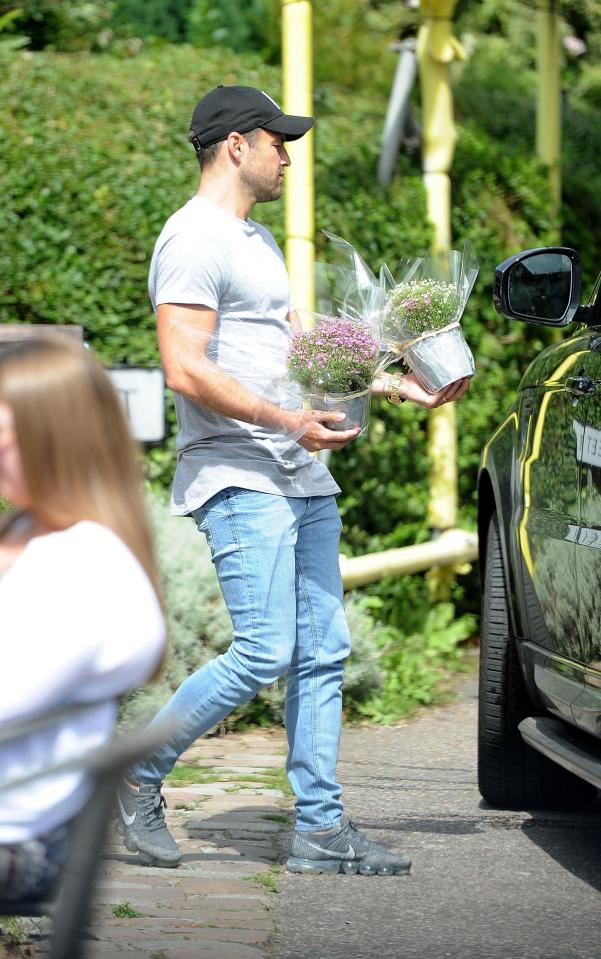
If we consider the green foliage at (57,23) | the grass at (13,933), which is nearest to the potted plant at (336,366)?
the grass at (13,933)

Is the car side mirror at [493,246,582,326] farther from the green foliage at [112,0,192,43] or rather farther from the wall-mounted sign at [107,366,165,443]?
the green foliage at [112,0,192,43]

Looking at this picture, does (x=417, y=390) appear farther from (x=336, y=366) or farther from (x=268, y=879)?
(x=268, y=879)

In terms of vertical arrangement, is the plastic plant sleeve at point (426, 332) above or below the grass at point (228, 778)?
above

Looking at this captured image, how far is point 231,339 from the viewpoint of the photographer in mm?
4000

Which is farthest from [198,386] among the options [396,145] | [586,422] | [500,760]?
[396,145]

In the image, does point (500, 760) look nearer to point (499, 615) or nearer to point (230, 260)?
point (499, 615)

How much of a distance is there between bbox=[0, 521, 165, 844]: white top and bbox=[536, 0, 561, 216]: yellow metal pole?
22.5 ft

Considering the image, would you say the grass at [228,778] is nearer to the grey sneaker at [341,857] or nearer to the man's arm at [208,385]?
the grey sneaker at [341,857]

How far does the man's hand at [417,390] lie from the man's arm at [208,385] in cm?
30

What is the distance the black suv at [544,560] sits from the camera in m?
3.96

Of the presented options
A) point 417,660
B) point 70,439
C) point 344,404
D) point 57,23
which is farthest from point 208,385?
point 57,23

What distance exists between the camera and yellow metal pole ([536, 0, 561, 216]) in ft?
28.7

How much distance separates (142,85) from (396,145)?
1.52m

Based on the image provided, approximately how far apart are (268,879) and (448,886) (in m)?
0.48
